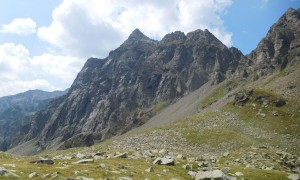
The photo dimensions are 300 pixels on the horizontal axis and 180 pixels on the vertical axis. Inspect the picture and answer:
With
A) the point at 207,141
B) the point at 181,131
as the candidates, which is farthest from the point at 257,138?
the point at 181,131

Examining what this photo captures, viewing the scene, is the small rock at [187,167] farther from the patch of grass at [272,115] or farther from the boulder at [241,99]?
the boulder at [241,99]

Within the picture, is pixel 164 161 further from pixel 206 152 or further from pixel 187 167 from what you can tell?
pixel 206 152

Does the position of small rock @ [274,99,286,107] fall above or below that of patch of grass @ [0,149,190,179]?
above

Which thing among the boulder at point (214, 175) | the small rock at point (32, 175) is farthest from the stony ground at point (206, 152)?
the boulder at point (214, 175)

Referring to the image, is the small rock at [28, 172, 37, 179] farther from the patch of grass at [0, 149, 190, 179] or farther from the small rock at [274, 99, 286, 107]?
the small rock at [274, 99, 286, 107]

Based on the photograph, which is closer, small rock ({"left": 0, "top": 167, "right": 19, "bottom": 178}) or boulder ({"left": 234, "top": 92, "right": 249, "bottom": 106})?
small rock ({"left": 0, "top": 167, "right": 19, "bottom": 178})

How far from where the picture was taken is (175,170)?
41.8 meters

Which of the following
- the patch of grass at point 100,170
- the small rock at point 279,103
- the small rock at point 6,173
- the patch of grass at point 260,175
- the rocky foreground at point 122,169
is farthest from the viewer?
the small rock at point 279,103

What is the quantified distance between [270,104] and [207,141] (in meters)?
42.0

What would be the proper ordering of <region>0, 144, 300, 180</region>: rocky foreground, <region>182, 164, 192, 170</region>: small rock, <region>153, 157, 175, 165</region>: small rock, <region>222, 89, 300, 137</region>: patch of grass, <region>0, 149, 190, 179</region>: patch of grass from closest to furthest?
1. <region>0, 144, 300, 180</region>: rocky foreground
2. <region>0, 149, 190, 179</region>: patch of grass
3. <region>182, 164, 192, 170</region>: small rock
4. <region>153, 157, 175, 165</region>: small rock
5. <region>222, 89, 300, 137</region>: patch of grass

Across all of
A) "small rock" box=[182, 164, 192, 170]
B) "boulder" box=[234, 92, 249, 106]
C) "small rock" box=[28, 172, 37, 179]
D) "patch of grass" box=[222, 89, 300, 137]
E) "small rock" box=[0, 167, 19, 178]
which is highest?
"boulder" box=[234, 92, 249, 106]

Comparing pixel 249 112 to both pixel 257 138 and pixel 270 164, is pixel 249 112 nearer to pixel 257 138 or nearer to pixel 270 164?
pixel 257 138

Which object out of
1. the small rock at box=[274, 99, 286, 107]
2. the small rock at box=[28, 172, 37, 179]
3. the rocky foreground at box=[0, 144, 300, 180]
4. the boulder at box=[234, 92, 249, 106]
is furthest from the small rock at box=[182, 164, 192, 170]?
the boulder at box=[234, 92, 249, 106]

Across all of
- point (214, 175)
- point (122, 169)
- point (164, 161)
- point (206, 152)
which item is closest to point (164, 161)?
point (164, 161)
